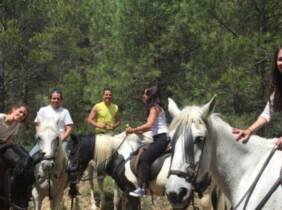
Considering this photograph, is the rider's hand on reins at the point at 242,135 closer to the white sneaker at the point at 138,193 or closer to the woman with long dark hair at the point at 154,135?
the woman with long dark hair at the point at 154,135

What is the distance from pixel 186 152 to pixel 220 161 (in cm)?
38

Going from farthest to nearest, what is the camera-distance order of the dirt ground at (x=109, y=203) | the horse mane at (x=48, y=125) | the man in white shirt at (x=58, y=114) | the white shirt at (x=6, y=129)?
the dirt ground at (x=109, y=203) < the man in white shirt at (x=58, y=114) < the horse mane at (x=48, y=125) < the white shirt at (x=6, y=129)

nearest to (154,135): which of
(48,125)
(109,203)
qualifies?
(48,125)

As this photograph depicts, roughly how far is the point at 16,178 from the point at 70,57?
59.5 feet

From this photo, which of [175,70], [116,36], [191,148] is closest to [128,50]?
[116,36]

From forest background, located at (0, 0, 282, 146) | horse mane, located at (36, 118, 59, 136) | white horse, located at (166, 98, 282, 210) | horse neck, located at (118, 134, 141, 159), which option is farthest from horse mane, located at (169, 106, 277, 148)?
forest background, located at (0, 0, 282, 146)

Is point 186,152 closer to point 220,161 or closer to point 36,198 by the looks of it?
point 220,161

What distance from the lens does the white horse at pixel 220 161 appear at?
336 centimetres

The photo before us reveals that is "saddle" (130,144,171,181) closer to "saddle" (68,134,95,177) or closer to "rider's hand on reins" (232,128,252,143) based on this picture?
"saddle" (68,134,95,177)

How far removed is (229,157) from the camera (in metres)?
3.66

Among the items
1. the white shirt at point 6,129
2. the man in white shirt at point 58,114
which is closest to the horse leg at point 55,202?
the man in white shirt at point 58,114

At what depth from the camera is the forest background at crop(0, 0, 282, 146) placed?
436 inches

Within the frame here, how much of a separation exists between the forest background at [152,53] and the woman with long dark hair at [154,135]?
3766mm

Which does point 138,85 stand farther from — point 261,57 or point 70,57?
point 70,57
